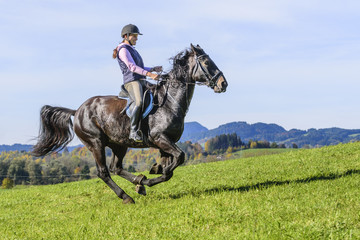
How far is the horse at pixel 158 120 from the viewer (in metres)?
9.04

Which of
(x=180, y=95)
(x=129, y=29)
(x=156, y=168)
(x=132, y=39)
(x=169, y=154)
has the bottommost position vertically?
(x=156, y=168)

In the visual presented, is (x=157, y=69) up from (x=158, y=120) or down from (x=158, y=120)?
up

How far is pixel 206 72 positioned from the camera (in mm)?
9156

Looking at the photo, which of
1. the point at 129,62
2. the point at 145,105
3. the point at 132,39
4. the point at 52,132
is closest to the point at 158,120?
the point at 145,105

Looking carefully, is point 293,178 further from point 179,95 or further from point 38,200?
point 38,200

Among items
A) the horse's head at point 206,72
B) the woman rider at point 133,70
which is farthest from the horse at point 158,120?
the woman rider at point 133,70

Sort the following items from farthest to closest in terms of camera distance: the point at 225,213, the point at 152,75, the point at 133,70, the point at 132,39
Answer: the point at 132,39
the point at 152,75
the point at 133,70
the point at 225,213

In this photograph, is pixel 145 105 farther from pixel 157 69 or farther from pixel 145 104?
pixel 157 69

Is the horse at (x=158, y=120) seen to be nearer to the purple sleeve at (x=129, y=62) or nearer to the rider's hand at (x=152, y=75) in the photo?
the rider's hand at (x=152, y=75)

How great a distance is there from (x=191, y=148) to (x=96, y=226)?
12520 centimetres

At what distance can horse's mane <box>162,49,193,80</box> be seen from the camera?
9.43m

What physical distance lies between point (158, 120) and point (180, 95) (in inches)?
30.8

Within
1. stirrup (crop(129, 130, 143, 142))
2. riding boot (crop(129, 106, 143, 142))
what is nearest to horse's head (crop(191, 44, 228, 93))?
riding boot (crop(129, 106, 143, 142))

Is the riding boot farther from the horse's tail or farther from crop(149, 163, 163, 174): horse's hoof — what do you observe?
the horse's tail
